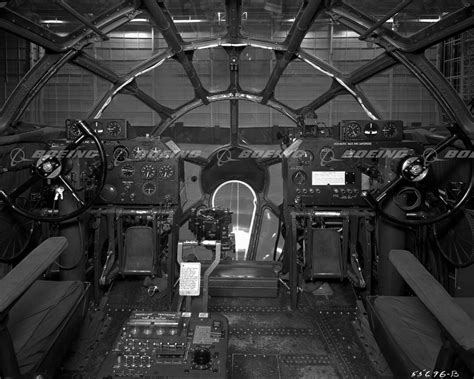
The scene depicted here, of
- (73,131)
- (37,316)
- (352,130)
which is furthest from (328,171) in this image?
(37,316)

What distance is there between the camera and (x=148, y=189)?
3.26 m

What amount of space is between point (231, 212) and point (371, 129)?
4.56 ft

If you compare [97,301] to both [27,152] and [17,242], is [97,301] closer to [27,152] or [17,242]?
[17,242]

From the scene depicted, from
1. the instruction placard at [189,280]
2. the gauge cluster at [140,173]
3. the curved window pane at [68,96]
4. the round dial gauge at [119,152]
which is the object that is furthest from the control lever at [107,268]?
the curved window pane at [68,96]

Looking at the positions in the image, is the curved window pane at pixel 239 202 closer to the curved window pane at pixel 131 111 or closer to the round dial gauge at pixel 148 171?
the curved window pane at pixel 131 111

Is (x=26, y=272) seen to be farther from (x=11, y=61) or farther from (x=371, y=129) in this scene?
(x=11, y=61)

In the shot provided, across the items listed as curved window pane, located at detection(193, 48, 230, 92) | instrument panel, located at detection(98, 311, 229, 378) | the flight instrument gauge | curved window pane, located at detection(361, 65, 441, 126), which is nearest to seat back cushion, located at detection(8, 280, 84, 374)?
instrument panel, located at detection(98, 311, 229, 378)

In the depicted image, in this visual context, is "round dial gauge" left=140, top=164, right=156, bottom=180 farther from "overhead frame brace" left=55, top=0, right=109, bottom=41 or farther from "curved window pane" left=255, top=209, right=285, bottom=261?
"curved window pane" left=255, top=209, right=285, bottom=261

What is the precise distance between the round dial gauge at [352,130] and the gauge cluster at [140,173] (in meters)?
1.39

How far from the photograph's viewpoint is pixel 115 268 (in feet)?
10.6

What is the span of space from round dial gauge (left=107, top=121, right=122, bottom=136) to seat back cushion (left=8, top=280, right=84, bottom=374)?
151 cm

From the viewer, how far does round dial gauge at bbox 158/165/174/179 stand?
3.26 metres

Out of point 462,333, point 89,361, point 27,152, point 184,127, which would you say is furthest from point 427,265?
point 184,127

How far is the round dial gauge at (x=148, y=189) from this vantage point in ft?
10.7
